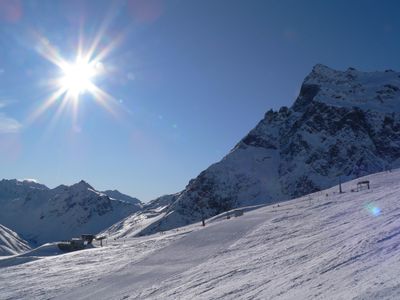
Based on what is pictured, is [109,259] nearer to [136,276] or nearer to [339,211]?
[136,276]

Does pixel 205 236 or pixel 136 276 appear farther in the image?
pixel 205 236

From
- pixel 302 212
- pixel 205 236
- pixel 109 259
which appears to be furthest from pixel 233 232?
pixel 109 259

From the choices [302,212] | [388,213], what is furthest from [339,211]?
[388,213]

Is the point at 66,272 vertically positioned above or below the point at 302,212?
below

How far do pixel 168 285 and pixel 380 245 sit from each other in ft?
30.1

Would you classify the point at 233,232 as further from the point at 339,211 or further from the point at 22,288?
the point at 22,288

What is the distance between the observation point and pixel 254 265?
63.4 feet

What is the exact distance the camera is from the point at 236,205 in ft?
618

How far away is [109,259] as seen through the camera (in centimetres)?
3322

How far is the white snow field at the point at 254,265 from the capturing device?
13023 millimetres

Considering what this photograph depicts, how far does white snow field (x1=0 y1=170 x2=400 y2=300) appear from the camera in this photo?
42.7 ft

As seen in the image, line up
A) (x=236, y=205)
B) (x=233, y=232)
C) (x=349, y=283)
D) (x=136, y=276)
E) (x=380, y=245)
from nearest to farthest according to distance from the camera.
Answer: (x=349, y=283) → (x=380, y=245) → (x=136, y=276) → (x=233, y=232) → (x=236, y=205)

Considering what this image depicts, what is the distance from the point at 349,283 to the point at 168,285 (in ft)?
33.0

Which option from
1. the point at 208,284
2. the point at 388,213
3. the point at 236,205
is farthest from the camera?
the point at 236,205
